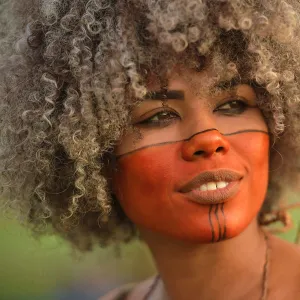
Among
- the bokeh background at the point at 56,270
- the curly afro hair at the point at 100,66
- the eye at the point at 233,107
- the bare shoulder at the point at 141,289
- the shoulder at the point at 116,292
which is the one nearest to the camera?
the curly afro hair at the point at 100,66

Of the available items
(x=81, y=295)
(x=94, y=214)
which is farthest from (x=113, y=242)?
(x=81, y=295)

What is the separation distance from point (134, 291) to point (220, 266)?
0.66m

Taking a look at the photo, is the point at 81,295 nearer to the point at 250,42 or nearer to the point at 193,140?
the point at 193,140

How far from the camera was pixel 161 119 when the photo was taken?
1492 millimetres

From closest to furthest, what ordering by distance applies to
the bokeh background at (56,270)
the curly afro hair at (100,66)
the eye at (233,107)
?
the curly afro hair at (100,66) < the eye at (233,107) < the bokeh background at (56,270)

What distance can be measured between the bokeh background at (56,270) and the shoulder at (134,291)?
0.20 m

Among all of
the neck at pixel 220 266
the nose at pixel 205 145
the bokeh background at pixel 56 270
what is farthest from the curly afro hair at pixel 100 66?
the bokeh background at pixel 56 270

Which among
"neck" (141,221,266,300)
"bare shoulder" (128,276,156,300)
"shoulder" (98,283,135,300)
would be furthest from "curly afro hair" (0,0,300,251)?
"shoulder" (98,283,135,300)

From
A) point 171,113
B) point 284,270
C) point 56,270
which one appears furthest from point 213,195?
point 56,270

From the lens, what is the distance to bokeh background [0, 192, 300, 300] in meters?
2.46

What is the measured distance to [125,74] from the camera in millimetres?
1410

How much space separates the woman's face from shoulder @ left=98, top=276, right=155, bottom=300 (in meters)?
0.64

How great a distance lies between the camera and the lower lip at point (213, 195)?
143 centimetres

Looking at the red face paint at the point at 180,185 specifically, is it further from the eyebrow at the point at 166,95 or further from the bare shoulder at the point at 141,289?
the bare shoulder at the point at 141,289
